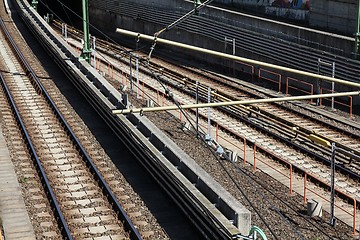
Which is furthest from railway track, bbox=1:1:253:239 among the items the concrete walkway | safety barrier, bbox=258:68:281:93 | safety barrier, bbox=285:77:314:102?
safety barrier, bbox=258:68:281:93

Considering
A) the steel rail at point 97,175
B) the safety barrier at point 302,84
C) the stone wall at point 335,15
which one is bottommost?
the steel rail at point 97,175

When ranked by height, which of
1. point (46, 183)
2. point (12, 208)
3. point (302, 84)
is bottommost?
point (12, 208)

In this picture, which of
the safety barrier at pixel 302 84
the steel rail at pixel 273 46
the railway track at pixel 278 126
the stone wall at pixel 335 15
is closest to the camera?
the railway track at pixel 278 126

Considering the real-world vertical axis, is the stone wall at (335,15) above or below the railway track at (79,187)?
above

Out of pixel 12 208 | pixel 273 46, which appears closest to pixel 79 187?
pixel 12 208

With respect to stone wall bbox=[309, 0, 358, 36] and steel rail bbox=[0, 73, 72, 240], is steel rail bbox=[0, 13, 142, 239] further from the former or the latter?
stone wall bbox=[309, 0, 358, 36]

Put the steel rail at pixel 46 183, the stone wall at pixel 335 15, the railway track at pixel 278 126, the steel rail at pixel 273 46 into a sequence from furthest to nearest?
1. the stone wall at pixel 335 15
2. the steel rail at pixel 273 46
3. the railway track at pixel 278 126
4. the steel rail at pixel 46 183

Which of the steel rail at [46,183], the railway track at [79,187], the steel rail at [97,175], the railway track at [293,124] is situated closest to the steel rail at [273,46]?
the railway track at [293,124]

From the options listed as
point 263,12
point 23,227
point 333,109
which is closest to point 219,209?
point 23,227

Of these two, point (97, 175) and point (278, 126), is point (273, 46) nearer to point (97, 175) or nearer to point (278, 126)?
point (278, 126)

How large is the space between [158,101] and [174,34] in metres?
15.8

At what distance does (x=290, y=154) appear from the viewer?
84.6 ft

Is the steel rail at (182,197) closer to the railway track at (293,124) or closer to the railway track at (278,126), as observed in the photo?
the railway track at (293,124)

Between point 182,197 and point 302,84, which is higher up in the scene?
point 302,84
